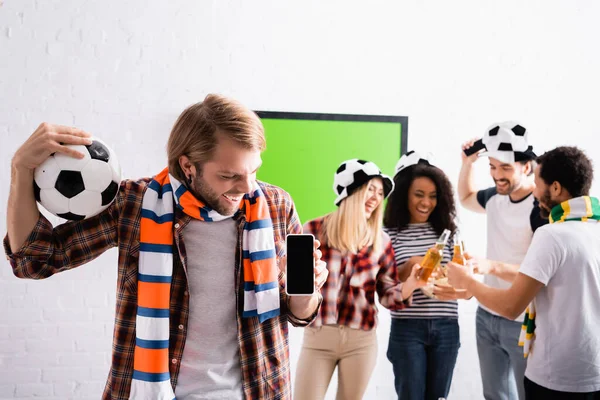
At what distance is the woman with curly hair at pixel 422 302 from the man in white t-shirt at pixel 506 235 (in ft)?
0.70

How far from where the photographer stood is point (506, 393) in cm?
273

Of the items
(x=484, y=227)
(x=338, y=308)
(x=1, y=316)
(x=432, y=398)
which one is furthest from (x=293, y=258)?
(x=484, y=227)

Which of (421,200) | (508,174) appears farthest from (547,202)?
(421,200)

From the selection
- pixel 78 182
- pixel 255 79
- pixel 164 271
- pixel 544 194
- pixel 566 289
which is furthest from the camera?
pixel 255 79

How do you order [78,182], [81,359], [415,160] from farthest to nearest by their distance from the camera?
[81,359]
[415,160]
[78,182]

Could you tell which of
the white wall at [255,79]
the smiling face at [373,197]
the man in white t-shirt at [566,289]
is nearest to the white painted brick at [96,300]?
the white wall at [255,79]

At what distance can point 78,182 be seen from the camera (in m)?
1.28

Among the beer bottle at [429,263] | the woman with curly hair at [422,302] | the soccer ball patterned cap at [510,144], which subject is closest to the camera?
the beer bottle at [429,263]

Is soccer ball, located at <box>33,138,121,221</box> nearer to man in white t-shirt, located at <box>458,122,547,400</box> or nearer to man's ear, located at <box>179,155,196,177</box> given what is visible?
man's ear, located at <box>179,155,196,177</box>

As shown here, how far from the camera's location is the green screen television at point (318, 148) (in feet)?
11.0

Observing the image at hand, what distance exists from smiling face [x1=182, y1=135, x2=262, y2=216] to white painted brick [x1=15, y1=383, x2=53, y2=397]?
7.39ft

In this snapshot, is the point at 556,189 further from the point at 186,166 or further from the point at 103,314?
the point at 103,314

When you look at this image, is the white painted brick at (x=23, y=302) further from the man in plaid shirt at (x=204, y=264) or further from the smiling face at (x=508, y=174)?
the smiling face at (x=508, y=174)

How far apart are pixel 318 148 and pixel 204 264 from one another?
2.06 m
